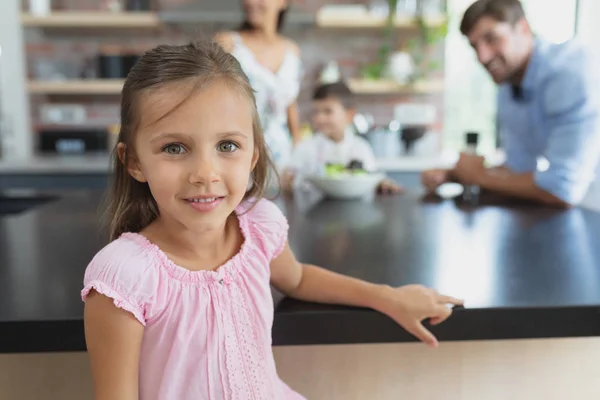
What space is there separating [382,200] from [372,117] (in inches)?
93.6

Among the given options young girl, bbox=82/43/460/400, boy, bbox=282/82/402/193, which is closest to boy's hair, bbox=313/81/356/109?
boy, bbox=282/82/402/193

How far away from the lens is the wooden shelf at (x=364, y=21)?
373 cm

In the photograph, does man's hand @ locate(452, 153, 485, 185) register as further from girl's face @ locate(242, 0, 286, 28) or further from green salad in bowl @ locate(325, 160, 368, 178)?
girl's face @ locate(242, 0, 286, 28)

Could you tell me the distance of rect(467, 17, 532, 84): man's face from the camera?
1870mm

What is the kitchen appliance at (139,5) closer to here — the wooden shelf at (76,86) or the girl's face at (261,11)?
the wooden shelf at (76,86)

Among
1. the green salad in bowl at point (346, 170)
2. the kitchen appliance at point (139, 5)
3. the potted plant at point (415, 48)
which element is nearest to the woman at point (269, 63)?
the green salad in bowl at point (346, 170)

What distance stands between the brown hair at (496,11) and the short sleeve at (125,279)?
152 cm

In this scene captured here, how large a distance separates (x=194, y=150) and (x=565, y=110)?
143 cm

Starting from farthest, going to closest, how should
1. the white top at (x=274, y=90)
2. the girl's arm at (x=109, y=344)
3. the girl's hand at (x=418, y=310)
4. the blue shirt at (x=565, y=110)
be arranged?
1. the white top at (x=274, y=90)
2. the blue shirt at (x=565, y=110)
3. the girl's hand at (x=418, y=310)
4. the girl's arm at (x=109, y=344)

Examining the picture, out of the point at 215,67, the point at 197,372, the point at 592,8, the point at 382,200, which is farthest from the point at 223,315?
the point at 592,8

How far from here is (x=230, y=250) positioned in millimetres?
826

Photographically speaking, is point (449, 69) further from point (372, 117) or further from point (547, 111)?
point (547, 111)

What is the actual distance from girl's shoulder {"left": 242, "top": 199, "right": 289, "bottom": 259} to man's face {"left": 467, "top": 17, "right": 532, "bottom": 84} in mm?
1285

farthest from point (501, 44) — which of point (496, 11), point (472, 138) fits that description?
point (472, 138)
